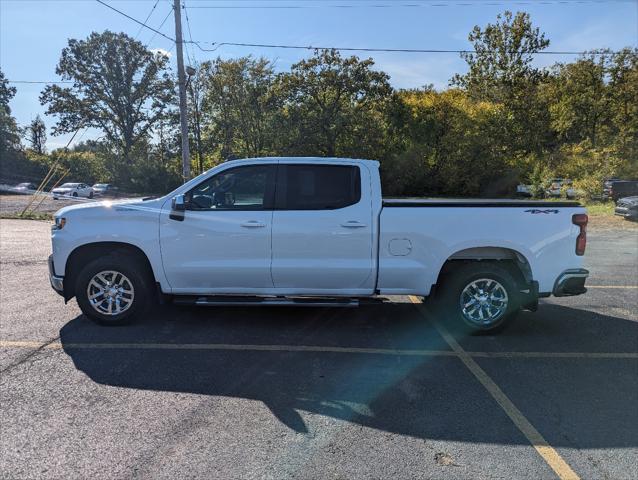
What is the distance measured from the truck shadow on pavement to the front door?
59cm

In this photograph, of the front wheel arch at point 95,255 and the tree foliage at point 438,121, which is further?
the tree foliage at point 438,121

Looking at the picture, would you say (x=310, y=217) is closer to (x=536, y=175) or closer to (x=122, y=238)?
(x=122, y=238)

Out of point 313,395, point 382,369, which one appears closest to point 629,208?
point 382,369

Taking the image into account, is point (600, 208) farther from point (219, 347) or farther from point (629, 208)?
point (219, 347)

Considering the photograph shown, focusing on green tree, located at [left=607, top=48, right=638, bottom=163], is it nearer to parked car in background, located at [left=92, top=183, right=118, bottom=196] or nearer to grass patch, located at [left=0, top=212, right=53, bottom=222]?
grass patch, located at [left=0, top=212, right=53, bottom=222]

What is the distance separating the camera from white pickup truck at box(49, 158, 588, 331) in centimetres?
543

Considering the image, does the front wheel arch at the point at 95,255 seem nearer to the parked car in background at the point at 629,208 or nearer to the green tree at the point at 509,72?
A: the parked car in background at the point at 629,208

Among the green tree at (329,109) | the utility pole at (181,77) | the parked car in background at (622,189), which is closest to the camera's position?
the utility pole at (181,77)

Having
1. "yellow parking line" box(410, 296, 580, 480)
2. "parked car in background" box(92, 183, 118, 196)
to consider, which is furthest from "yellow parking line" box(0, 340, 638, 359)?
"parked car in background" box(92, 183, 118, 196)

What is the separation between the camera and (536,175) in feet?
104

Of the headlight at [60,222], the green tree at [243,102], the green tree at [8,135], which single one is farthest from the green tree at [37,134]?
the headlight at [60,222]

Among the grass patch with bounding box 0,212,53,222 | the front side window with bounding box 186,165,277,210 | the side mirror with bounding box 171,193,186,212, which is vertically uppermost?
the front side window with bounding box 186,165,277,210

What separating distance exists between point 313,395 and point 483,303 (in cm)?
250

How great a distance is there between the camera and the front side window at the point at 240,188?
5594 mm
